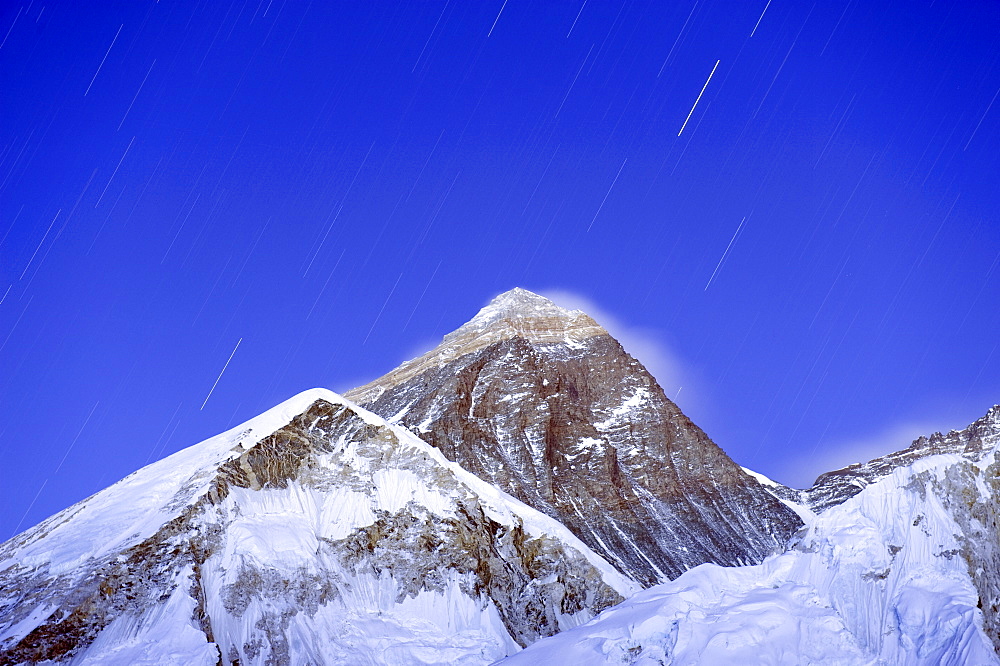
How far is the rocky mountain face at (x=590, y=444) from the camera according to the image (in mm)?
119562

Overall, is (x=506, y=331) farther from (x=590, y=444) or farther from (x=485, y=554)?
(x=485, y=554)

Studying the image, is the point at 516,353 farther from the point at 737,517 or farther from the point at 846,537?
the point at 846,537

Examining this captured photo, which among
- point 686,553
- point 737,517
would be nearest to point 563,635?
point 686,553

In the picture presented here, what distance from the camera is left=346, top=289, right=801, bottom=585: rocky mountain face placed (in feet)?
392

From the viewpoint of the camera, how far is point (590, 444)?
450ft

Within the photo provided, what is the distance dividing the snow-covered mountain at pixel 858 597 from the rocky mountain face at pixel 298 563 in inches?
989

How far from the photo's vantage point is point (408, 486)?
226ft

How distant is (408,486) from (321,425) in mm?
8075

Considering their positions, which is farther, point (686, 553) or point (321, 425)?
point (686, 553)

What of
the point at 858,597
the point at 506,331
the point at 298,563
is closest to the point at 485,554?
the point at 298,563

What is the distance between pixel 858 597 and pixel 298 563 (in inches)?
1492

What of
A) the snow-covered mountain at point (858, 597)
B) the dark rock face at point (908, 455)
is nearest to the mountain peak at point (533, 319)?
the dark rock face at point (908, 455)

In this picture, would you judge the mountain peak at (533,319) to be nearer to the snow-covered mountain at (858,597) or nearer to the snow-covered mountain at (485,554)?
the snow-covered mountain at (485,554)

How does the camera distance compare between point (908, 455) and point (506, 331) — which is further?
point (908, 455)
